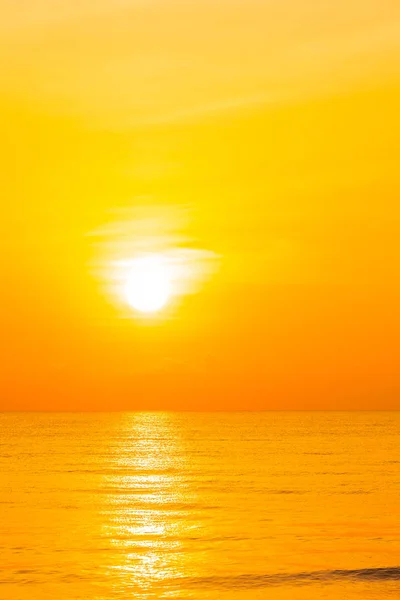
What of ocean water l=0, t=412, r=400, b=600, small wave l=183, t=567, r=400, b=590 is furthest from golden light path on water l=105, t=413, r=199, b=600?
small wave l=183, t=567, r=400, b=590

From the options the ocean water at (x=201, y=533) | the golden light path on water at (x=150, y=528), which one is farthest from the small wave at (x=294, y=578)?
the golden light path on water at (x=150, y=528)

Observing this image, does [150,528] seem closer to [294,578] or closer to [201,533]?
[201,533]

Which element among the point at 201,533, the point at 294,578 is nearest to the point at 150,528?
the point at 201,533

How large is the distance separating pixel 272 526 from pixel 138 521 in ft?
24.6

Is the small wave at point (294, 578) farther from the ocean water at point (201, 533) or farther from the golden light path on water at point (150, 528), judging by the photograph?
the golden light path on water at point (150, 528)

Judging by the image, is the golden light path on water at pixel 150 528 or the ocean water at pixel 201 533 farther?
the golden light path on water at pixel 150 528

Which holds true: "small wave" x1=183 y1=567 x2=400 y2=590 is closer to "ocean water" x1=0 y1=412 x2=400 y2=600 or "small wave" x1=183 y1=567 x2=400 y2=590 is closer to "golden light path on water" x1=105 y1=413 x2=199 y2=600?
"ocean water" x1=0 y1=412 x2=400 y2=600

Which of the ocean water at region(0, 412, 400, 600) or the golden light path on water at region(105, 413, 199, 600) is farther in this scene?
the golden light path on water at region(105, 413, 199, 600)

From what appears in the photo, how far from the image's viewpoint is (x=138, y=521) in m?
48.7

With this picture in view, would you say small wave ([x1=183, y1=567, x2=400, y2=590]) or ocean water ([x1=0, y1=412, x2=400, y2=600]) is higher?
ocean water ([x1=0, y1=412, x2=400, y2=600])

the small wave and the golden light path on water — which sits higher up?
the golden light path on water

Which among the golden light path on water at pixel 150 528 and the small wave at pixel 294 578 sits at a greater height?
the golden light path on water at pixel 150 528

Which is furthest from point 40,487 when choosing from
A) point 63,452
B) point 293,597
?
point 63,452

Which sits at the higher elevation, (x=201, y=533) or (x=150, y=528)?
(x=150, y=528)
